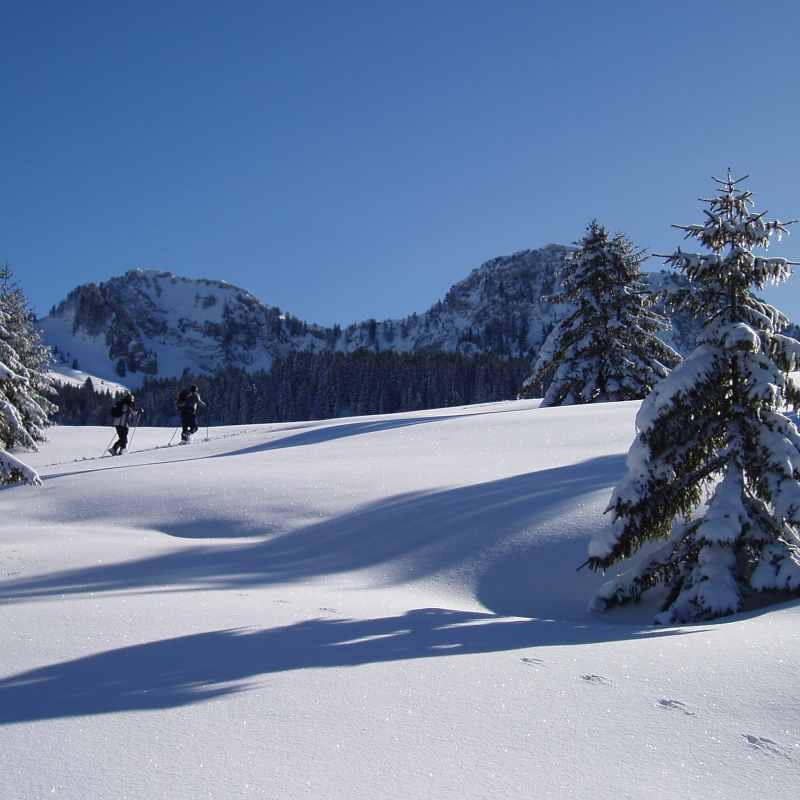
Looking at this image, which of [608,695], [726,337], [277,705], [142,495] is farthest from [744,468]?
[142,495]

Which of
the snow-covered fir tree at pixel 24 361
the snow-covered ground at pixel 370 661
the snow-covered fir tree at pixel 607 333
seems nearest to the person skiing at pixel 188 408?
the snow-covered fir tree at pixel 24 361

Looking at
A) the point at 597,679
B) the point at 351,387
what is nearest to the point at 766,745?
the point at 597,679

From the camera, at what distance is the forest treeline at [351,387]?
320 feet

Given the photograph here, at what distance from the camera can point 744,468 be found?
596cm

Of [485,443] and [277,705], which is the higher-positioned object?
[485,443]

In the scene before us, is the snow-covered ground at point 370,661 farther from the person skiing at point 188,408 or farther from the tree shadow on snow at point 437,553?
the person skiing at point 188,408

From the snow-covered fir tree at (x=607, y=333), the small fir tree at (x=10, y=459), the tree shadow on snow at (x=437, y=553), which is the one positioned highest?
the snow-covered fir tree at (x=607, y=333)

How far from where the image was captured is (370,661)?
367cm

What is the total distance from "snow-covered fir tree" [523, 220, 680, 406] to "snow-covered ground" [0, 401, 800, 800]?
13.0m

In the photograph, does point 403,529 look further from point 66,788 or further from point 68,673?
point 66,788

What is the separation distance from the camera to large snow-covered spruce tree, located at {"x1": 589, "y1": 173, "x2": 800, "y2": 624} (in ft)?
17.9

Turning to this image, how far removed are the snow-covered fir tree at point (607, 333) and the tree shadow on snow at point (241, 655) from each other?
17.5m

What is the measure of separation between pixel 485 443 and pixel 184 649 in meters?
9.79

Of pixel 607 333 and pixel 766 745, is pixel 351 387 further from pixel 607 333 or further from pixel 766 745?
pixel 766 745
